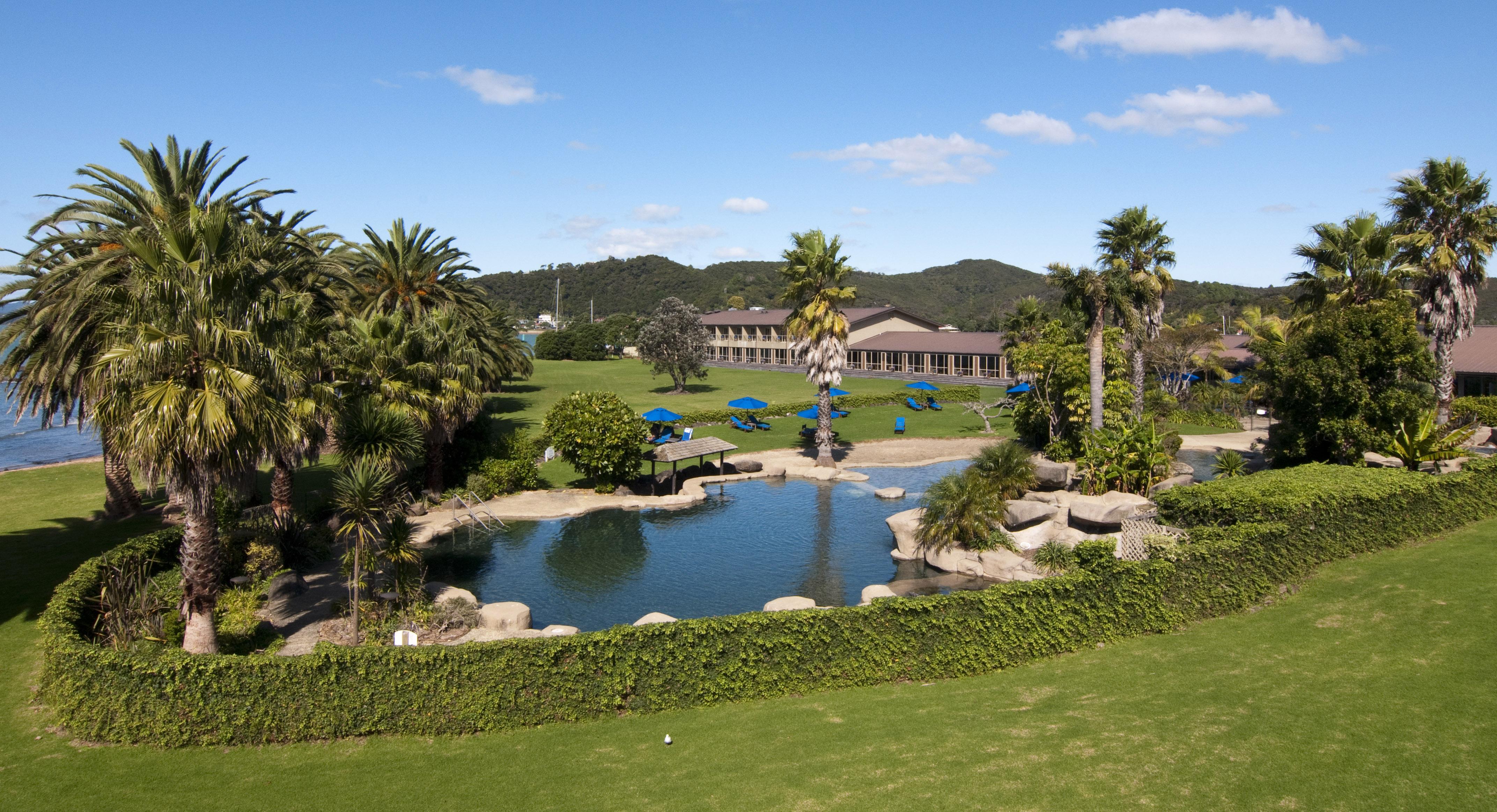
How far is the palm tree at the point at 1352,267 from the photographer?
30578mm

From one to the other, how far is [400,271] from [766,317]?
68.2m

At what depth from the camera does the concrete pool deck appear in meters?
29.7

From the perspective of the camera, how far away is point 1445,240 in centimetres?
3209

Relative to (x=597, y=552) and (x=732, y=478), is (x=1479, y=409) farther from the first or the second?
(x=597, y=552)

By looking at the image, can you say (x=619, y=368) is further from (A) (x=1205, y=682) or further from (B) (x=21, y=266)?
(A) (x=1205, y=682)

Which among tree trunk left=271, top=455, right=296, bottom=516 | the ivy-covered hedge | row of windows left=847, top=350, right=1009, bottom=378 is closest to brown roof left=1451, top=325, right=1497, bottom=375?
the ivy-covered hedge

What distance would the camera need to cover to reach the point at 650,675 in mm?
13570

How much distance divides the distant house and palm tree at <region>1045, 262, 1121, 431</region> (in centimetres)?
3007

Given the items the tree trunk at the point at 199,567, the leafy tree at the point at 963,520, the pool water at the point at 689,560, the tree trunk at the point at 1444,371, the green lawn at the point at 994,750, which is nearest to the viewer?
the green lawn at the point at 994,750

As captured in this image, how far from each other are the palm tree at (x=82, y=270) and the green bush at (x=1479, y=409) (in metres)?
49.3

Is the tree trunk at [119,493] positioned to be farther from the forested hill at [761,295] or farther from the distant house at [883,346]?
the forested hill at [761,295]

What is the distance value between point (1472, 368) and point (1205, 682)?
145 ft

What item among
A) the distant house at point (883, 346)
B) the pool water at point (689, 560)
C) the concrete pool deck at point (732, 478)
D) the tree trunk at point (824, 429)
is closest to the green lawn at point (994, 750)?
the pool water at point (689, 560)

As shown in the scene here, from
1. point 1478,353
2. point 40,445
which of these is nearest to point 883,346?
point 1478,353
